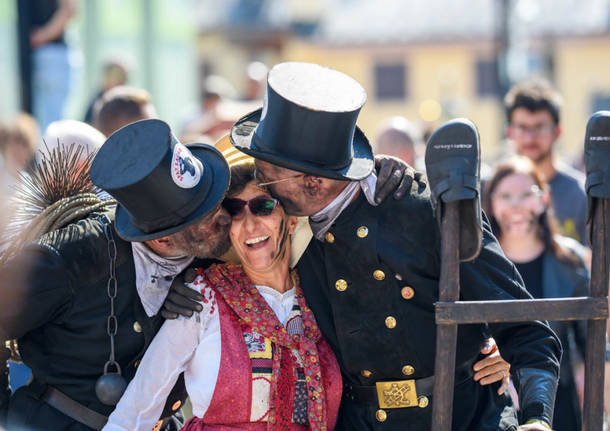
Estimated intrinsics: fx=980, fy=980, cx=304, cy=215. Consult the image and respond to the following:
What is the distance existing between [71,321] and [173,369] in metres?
0.41

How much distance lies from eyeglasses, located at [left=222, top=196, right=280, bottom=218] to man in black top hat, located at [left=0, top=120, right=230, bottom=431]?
49 millimetres

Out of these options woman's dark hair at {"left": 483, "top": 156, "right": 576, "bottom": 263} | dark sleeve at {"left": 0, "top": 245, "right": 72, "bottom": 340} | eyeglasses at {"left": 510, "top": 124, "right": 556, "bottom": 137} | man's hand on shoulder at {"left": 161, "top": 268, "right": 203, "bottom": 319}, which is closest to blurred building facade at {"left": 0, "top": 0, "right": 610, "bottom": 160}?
eyeglasses at {"left": 510, "top": 124, "right": 556, "bottom": 137}

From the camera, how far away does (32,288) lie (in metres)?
3.39

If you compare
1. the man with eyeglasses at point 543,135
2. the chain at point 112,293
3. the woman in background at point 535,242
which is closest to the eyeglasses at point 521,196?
the woman in background at point 535,242

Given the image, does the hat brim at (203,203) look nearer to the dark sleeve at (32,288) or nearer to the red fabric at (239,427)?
the dark sleeve at (32,288)

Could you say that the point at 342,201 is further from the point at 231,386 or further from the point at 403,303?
the point at 231,386

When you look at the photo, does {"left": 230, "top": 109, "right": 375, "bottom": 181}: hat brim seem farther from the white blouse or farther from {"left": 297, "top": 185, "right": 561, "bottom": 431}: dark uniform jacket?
the white blouse

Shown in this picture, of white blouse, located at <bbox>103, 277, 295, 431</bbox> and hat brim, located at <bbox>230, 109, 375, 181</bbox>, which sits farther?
white blouse, located at <bbox>103, 277, 295, 431</bbox>

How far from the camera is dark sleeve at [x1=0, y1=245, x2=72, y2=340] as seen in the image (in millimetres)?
3406

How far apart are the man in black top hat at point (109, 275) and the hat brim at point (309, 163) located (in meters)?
0.14

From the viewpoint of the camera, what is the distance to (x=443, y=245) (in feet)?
10.3

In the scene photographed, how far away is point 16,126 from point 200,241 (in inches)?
129

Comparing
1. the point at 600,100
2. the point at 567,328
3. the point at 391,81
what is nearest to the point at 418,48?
the point at 391,81

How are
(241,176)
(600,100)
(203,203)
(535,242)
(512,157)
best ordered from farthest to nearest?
(600,100)
(512,157)
(535,242)
(241,176)
(203,203)
